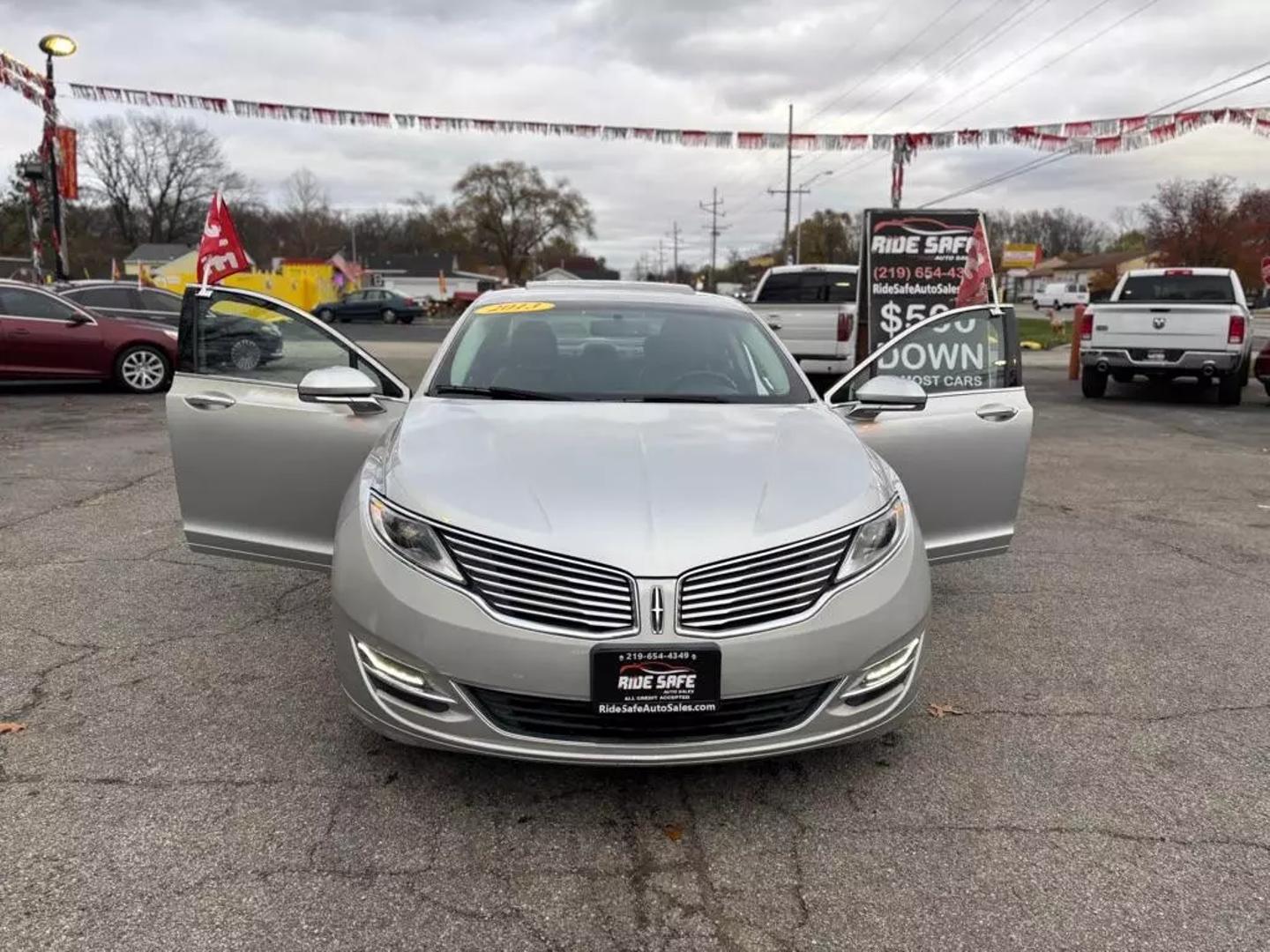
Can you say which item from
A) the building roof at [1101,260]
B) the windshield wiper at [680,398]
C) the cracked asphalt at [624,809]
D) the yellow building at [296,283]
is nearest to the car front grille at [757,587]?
the cracked asphalt at [624,809]

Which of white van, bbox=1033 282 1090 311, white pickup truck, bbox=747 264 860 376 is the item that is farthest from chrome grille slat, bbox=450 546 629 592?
white van, bbox=1033 282 1090 311

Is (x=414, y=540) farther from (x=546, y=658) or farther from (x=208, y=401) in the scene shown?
(x=208, y=401)

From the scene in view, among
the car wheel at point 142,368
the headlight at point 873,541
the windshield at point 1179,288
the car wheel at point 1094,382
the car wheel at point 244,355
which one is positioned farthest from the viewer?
the car wheel at point 1094,382

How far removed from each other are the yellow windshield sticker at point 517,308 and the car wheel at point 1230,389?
41.4 ft

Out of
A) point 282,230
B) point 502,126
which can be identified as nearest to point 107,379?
point 502,126

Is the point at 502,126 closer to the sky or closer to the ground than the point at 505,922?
closer to the sky

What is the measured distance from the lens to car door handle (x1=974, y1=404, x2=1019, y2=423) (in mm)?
4363

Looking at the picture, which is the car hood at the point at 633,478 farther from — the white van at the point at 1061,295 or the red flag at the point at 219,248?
the white van at the point at 1061,295

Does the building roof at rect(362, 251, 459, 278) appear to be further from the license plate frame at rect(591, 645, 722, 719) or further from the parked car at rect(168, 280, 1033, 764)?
the license plate frame at rect(591, 645, 722, 719)

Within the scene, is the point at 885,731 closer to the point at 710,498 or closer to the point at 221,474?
the point at 710,498

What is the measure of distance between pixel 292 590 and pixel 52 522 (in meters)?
2.47

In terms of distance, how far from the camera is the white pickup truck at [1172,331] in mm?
13477

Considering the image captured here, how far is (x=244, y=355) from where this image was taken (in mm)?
4352

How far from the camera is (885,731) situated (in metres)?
3.04
